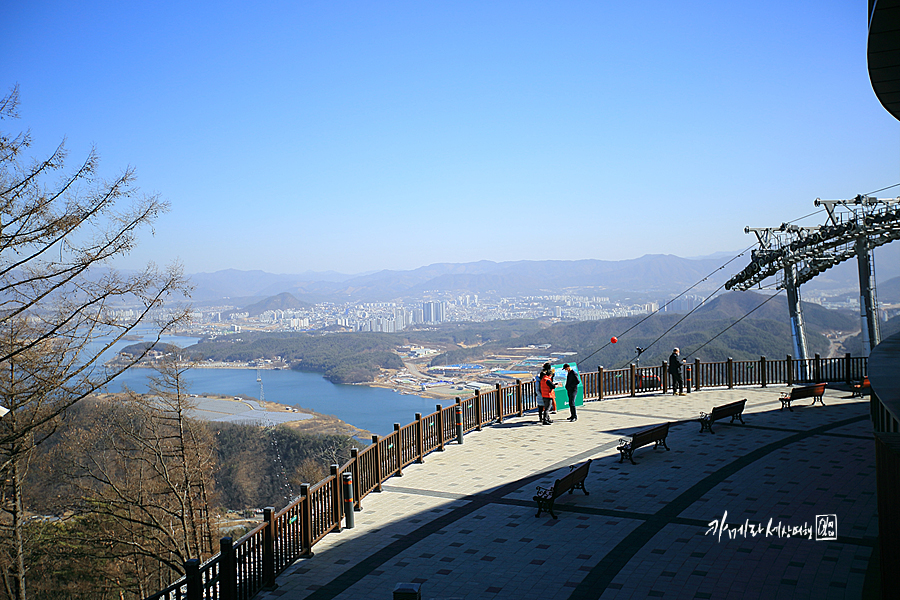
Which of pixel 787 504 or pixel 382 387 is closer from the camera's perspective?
pixel 787 504

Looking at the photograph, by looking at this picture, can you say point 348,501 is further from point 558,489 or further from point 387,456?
point 558,489

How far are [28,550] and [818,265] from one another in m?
31.0

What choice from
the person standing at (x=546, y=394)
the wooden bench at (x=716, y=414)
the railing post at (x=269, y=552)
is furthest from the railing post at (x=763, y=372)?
the railing post at (x=269, y=552)

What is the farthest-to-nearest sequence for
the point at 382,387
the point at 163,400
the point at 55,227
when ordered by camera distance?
1. the point at 382,387
2. the point at 163,400
3. the point at 55,227

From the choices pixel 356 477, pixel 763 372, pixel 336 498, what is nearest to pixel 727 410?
pixel 763 372

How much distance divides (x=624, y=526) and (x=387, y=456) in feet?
16.9

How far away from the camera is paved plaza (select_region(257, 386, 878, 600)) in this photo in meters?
7.30

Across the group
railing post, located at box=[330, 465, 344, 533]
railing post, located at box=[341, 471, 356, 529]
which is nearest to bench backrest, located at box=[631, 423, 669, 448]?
railing post, located at box=[341, 471, 356, 529]

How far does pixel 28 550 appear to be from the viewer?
663 inches

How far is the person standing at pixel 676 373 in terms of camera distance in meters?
21.1

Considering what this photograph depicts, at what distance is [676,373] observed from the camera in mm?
21312

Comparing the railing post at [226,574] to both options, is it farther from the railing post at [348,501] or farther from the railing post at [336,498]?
the railing post at [348,501]

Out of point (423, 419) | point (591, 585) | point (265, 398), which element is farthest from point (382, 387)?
point (591, 585)

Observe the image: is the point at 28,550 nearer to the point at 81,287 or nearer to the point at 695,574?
the point at 81,287
